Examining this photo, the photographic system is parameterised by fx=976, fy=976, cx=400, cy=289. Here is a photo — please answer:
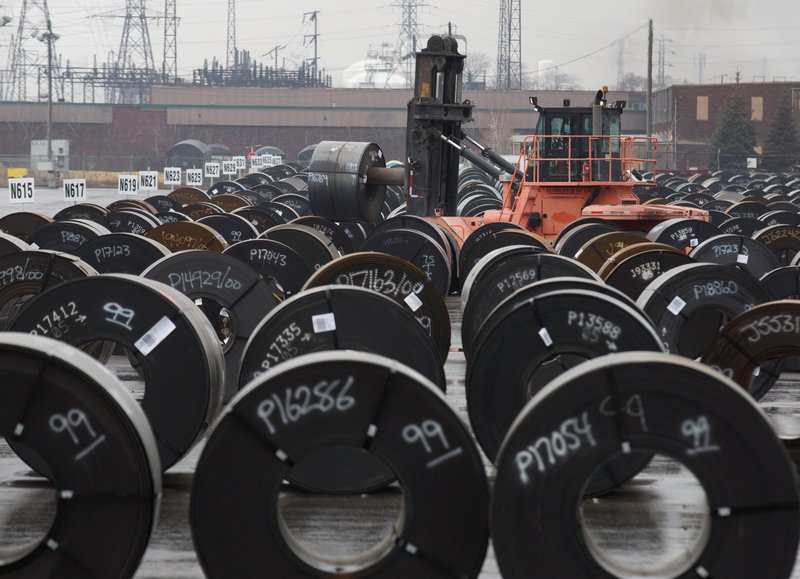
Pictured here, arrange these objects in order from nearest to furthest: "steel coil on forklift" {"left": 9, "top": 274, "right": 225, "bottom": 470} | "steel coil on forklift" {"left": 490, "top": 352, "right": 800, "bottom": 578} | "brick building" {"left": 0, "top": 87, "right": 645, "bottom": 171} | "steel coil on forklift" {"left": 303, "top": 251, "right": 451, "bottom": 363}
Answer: "steel coil on forklift" {"left": 490, "top": 352, "right": 800, "bottom": 578} < "steel coil on forklift" {"left": 9, "top": 274, "right": 225, "bottom": 470} < "steel coil on forklift" {"left": 303, "top": 251, "right": 451, "bottom": 363} < "brick building" {"left": 0, "top": 87, "right": 645, "bottom": 171}

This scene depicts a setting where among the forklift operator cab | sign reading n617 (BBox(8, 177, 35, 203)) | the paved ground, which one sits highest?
the forklift operator cab

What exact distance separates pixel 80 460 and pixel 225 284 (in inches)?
186

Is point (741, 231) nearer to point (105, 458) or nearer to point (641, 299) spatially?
point (641, 299)

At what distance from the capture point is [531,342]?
21.9 ft

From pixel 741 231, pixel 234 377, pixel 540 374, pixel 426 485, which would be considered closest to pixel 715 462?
pixel 426 485

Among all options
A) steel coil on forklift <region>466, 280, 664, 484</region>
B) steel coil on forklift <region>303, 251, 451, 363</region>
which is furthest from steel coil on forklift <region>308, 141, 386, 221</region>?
steel coil on forklift <region>466, 280, 664, 484</region>

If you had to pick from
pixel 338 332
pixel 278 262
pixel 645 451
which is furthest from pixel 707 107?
pixel 645 451

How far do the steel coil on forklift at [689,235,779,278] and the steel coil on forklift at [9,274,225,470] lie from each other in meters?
8.28

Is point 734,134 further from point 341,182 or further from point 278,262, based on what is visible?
point 278,262

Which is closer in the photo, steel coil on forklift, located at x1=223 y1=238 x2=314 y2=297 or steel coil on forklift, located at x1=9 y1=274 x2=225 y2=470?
steel coil on forklift, located at x1=9 y1=274 x2=225 y2=470

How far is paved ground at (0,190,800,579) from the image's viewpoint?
6.04m

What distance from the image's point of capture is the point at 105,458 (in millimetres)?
4945

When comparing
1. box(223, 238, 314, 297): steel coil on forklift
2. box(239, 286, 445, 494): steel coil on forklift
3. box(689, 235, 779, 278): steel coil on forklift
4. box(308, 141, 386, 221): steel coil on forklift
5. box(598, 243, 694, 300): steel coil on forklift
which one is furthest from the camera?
box(308, 141, 386, 221): steel coil on forklift

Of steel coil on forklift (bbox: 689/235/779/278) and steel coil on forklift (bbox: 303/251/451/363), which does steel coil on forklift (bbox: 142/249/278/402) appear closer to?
steel coil on forklift (bbox: 303/251/451/363)
